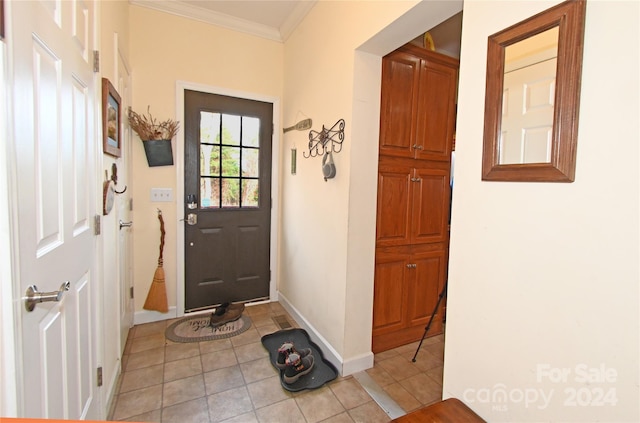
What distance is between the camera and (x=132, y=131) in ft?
8.11

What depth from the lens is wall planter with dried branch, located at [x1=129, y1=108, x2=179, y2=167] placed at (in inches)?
97.3

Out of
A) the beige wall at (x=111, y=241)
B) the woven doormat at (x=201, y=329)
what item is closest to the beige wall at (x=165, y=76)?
the woven doormat at (x=201, y=329)

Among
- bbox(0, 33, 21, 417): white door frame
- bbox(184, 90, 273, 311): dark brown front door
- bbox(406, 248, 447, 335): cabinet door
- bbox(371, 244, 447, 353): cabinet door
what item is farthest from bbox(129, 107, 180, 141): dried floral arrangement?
bbox(406, 248, 447, 335): cabinet door

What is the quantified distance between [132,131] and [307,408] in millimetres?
2483

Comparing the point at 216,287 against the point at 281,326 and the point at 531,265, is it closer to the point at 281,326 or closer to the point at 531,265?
the point at 281,326

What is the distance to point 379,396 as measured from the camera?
1.83 metres

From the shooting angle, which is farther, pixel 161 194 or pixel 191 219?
pixel 191 219

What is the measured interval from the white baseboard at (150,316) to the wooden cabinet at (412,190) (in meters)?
1.88

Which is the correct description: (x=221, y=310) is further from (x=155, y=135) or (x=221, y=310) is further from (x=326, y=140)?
(x=326, y=140)

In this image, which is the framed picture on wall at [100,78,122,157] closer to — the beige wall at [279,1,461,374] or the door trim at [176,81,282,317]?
the door trim at [176,81,282,317]

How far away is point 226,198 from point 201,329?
4.01ft

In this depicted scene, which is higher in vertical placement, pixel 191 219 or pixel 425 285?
pixel 191 219

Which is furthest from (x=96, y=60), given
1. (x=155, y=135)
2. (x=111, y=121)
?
(x=155, y=135)

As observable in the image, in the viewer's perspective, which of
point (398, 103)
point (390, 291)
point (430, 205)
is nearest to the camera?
point (398, 103)
